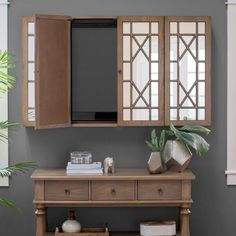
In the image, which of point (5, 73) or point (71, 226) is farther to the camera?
point (5, 73)

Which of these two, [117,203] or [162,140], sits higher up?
[162,140]

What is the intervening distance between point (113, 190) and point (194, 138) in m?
0.68

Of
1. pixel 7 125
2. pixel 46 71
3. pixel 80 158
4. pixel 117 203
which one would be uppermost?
pixel 46 71

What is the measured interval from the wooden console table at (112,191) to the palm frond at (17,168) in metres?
0.14

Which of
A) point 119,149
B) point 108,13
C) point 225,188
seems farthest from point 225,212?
point 108,13

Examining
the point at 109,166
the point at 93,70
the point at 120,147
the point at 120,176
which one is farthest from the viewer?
the point at 120,147

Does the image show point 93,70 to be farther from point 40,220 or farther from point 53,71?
point 40,220

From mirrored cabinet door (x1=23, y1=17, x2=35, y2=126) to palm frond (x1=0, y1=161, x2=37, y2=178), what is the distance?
0.32 meters

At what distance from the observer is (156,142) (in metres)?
4.38

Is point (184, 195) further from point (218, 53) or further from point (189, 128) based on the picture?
point (218, 53)

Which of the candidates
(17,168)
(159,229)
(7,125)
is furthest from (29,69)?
(159,229)

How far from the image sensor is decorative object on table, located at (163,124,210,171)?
4.27 meters

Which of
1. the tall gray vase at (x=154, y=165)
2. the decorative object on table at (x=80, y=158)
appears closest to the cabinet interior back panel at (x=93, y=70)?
the decorative object on table at (x=80, y=158)

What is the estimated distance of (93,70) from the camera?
451 centimetres
